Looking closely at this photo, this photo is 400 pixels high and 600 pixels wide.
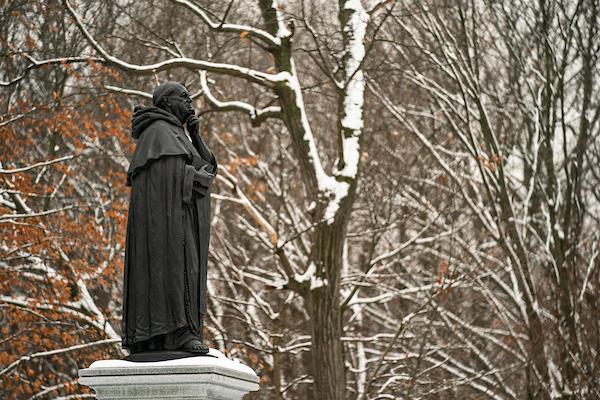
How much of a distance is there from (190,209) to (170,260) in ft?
1.45

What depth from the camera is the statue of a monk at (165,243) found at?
8203 millimetres

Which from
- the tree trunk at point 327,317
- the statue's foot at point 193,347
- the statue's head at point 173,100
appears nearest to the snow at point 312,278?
the tree trunk at point 327,317

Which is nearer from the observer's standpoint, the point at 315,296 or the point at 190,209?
the point at 190,209

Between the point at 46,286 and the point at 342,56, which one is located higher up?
the point at 342,56

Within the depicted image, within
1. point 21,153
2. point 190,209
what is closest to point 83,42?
point 21,153

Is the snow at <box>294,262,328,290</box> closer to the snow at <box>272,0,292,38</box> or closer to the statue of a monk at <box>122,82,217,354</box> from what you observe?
the snow at <box>272,0,292,38</box>

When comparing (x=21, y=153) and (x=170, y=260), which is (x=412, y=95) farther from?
(x=170, y=260)

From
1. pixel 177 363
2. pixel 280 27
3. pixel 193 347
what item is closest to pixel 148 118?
pixel 193 347

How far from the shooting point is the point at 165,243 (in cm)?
828

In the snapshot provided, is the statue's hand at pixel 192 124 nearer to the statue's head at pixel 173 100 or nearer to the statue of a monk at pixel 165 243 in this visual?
the statue's head at pixel 173 100

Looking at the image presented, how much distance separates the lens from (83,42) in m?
20.8

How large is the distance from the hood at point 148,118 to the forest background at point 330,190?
605 centimetres

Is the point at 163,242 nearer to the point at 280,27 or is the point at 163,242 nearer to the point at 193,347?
the point at 193,347

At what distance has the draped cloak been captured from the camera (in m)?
8.21
